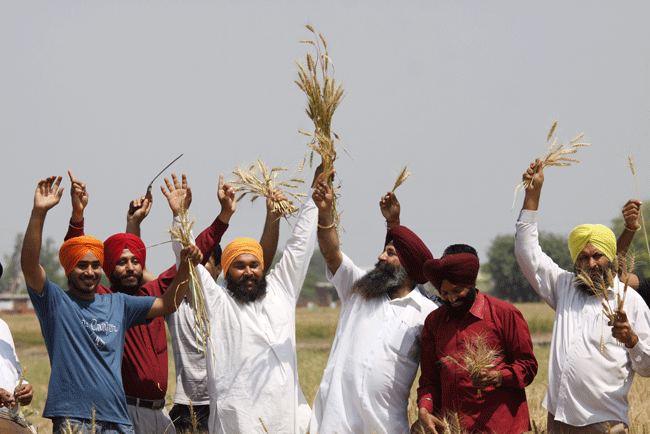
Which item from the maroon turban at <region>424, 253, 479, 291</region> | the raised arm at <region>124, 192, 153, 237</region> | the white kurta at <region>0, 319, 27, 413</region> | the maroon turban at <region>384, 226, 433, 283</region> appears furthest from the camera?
the raised arm at <region>124, 192, 153, 237</region>

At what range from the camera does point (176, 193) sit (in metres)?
5.60

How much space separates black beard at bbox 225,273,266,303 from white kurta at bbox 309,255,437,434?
2.20 feet

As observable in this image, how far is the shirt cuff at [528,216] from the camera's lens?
5137mm

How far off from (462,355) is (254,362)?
147 cm

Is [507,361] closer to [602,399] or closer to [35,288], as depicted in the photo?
[602,399]

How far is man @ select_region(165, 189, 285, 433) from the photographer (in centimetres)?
581

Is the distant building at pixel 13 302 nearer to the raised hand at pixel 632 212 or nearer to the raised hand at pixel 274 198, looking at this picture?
the raised hand at pixel 274 198

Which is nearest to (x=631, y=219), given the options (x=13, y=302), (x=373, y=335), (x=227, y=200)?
(x=373, y=335)

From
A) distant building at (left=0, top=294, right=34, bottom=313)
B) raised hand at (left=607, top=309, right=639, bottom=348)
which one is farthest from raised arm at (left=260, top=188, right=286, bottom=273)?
distant building at (left=0, top=294, right=34, bottom=313)

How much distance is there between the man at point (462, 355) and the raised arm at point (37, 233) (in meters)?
2.42

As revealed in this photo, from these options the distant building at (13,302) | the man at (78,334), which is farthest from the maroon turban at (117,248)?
the distant building at (13,302)

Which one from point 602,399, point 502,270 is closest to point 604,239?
point 602,399

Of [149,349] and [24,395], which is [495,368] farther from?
[24,395]

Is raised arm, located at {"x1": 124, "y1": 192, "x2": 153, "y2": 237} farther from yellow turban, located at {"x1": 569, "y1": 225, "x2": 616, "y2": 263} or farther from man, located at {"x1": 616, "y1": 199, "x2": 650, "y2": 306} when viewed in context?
man, located at {"x1": 616, "y1": 199, "x2": 650, "y2": 306}
